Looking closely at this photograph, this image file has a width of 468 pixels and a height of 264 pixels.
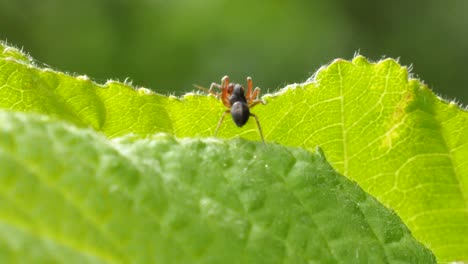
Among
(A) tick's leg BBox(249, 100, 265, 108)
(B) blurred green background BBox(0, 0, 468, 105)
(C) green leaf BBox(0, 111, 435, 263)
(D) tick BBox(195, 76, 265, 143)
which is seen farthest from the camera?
(B) blurred green background BBox(0, 0, 468, 105)

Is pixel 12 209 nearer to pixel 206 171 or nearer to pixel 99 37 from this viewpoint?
pixel 206 171

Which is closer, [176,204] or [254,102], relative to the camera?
[176,204]

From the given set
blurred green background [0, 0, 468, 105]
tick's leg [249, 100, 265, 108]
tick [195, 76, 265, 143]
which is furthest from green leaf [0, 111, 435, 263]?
blurred green background [0, 0, 468, 105]

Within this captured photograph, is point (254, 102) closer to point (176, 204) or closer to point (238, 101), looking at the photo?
point (238, 101)

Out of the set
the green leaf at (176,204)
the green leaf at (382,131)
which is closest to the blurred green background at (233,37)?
the green leaf at (382,131)

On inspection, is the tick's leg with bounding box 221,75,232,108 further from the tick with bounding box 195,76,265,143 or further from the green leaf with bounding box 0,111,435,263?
the green leaf with bounding box 0,111,435,263

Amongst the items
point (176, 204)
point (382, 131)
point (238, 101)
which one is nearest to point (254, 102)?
point (238, 101)

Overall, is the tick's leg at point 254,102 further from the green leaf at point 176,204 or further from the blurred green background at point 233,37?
the blurred green background at point 233,37
